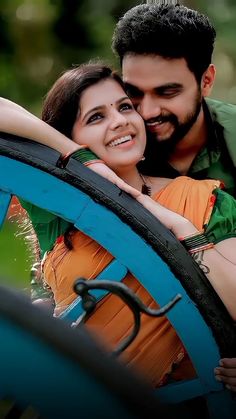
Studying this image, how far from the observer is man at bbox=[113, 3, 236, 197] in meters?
1.71

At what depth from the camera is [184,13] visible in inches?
72.3

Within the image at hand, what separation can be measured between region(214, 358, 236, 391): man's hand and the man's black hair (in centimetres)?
75

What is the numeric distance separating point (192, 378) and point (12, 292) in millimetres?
892

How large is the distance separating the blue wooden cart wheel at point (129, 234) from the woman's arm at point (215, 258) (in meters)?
0.01

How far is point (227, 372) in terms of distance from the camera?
1305 millimetres

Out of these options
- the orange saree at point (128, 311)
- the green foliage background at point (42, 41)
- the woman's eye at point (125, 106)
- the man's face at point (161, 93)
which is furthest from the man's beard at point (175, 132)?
the green foliage background at point (42, 41)

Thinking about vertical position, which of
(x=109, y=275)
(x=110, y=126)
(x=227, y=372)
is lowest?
(x=227, y=372)

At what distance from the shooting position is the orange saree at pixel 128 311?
4.37 ft

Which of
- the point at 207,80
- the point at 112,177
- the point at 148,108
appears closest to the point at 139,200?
the point at 112,177

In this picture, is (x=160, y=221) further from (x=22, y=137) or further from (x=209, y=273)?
(x=22, y=137)

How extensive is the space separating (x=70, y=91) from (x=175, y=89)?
33 centimetres

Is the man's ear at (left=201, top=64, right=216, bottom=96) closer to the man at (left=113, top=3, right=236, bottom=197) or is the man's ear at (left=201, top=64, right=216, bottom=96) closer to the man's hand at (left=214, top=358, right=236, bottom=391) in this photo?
the man at (left=113, top=3, right=236, bottom=197)

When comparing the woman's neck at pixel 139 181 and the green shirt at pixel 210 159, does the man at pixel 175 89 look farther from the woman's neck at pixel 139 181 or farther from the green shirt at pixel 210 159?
the woman's neck at pixel 139 181

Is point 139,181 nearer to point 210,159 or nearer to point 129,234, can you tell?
point 129,234
